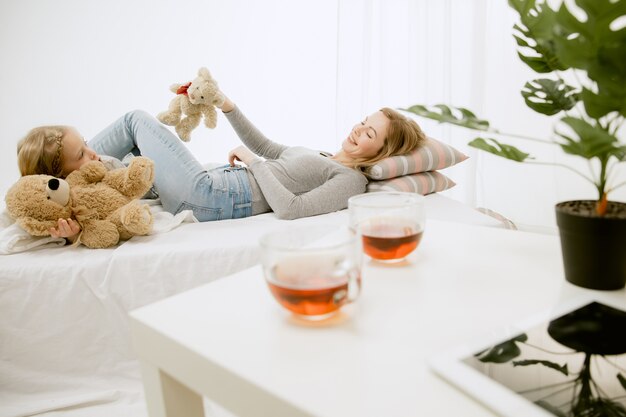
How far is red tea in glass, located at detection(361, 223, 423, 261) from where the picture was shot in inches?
29.3

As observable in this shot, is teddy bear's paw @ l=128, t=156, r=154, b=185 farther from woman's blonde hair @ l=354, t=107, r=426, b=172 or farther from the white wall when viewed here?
the white wall

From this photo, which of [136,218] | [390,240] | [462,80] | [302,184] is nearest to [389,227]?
[390,240]

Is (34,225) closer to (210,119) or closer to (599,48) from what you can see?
(210,119)

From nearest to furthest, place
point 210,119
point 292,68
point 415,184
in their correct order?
1. point 415,184
2. point 210,119
3. point 292,68

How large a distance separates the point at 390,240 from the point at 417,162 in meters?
1.18

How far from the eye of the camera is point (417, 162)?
1.87m

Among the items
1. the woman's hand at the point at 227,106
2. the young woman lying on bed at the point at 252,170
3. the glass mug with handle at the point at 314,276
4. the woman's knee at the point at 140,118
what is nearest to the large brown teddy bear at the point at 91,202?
the young woman lying on bed at the point at 252,170

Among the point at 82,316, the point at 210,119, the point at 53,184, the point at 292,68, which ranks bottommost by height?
the point at 82,316

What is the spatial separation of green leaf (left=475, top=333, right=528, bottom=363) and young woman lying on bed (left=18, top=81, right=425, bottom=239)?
45.1 inches

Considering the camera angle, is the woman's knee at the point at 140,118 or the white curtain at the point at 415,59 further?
the white curtain at the point at 415,59

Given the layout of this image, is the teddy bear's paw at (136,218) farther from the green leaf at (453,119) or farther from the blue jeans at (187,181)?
the green leaf at (453,119)

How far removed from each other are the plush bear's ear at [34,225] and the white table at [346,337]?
851 mm

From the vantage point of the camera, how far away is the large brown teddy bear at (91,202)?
4.44 feet

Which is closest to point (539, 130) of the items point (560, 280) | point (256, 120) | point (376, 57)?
point (376, 57)
